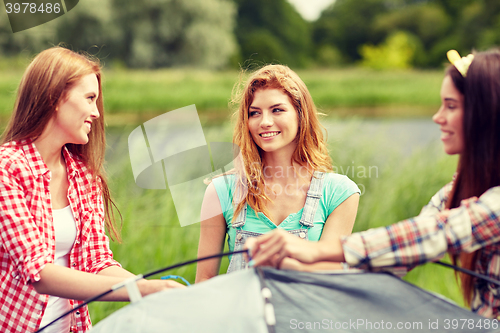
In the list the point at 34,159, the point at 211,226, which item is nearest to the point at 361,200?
the point at 211,226

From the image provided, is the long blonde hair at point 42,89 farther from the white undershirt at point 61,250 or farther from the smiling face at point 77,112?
the white undershirt at point 61,250

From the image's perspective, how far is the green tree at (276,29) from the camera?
33375 millimetres

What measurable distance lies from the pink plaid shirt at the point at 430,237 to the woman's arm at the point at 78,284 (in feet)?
1.80

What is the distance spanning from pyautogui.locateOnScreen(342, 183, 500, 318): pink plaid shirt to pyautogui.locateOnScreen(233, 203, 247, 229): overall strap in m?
0.66

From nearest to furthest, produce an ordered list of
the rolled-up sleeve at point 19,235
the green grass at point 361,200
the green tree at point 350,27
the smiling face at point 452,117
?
the smiling face at point 452,117
the rolled-up sleeve at point 19,235
the green grass at point 361,200
the green tree at point 350,27

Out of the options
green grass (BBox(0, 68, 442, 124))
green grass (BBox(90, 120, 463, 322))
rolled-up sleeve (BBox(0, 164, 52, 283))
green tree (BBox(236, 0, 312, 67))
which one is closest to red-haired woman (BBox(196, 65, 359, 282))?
rolled-up sleeve (BBox(0, 164, 52, 283))

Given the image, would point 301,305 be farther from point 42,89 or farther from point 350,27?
point 350,27

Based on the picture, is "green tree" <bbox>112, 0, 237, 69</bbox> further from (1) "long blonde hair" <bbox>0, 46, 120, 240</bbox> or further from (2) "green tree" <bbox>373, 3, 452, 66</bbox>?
(1) "long blonde hair" <bbox>0, 46, 120, 240</bbox>

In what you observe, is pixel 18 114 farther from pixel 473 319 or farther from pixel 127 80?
pixel 127 80

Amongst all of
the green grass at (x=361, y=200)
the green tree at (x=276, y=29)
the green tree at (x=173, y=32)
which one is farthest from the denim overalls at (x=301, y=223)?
the green tree at (x=276, y=29)

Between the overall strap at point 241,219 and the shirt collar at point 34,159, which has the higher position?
the shirt collar at point 34,159

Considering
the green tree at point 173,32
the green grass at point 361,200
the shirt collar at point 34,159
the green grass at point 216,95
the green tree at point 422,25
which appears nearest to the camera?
the shirt collar at point 34,159

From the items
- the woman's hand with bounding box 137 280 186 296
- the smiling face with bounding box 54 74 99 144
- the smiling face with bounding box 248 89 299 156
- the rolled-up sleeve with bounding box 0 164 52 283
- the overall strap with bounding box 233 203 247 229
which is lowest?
the woman's hand with bounding box 137 280 186 296

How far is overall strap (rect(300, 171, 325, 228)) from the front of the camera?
5.67 ft
